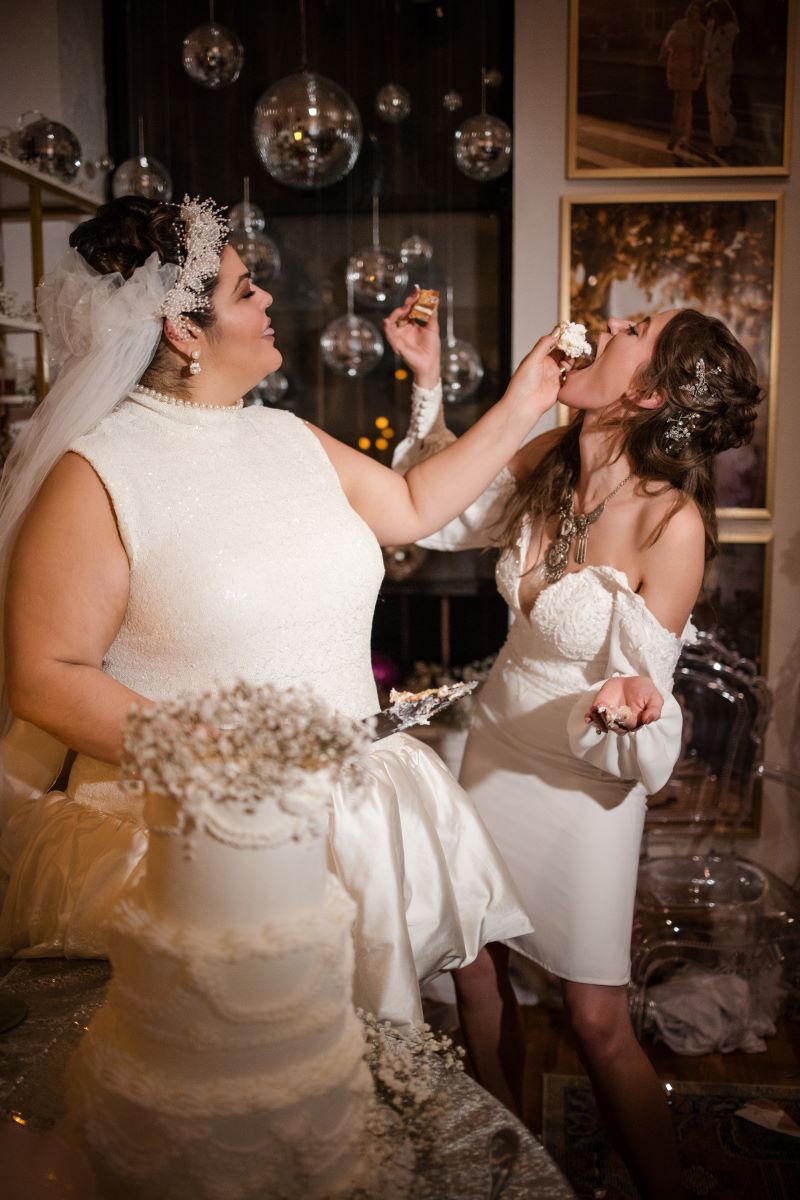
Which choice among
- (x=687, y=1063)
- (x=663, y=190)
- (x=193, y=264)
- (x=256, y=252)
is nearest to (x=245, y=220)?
(x=256, y=252)

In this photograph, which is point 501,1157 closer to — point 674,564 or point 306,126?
point 674,564

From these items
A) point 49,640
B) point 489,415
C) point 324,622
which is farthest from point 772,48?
point 49,640

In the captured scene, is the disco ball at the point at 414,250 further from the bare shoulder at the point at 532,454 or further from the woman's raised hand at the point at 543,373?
the woman's raised hand at the point at 543,373

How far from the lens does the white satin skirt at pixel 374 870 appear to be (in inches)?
62.0

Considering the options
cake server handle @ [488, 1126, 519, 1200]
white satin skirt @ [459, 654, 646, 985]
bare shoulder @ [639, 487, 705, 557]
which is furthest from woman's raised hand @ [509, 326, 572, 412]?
cake server handle @ [488, 1126, 519, 1200]

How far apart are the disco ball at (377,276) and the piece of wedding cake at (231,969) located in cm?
244

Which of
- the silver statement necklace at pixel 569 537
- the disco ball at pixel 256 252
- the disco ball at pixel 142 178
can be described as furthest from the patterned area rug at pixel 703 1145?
the disco ball at pixel 142 178

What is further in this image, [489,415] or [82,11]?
[82,11]

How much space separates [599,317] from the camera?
3791 millimetres

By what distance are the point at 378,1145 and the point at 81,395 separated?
1234 millimetres

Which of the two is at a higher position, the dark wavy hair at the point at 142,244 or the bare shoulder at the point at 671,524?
the dark wavy hair at the point at 142,244

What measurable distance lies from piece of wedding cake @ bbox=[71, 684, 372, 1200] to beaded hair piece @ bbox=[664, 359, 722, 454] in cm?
136

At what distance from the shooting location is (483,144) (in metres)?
3.28

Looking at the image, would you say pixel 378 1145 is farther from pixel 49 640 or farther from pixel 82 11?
pixel 82 11
